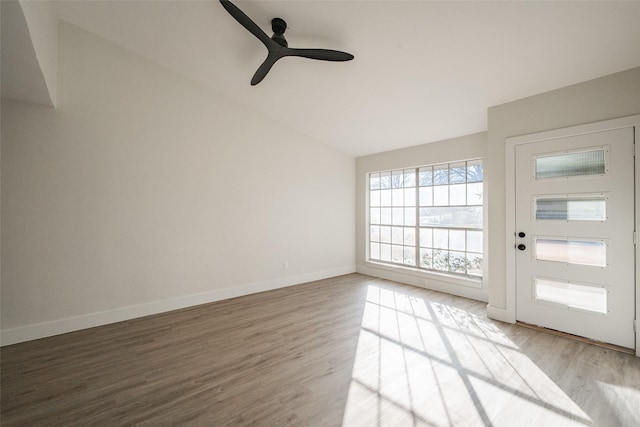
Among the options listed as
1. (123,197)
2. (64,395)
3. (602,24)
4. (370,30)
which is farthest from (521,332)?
(123,197)

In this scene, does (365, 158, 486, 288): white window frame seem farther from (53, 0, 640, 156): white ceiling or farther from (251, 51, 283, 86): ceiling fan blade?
(251, 51, 283, 86): ceiling fan blade

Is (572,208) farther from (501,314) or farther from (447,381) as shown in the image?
(447,381)

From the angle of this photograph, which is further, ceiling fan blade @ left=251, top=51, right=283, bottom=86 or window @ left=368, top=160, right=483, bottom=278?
window @ left=368, top=160, right=483, bottom=278

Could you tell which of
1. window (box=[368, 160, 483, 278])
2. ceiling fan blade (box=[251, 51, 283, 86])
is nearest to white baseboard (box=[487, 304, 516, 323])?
window (box=[368, 160, 483, 278])

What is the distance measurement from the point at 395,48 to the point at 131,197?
354 centimetres

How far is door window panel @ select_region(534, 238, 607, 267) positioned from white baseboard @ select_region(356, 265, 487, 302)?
3.69 ft

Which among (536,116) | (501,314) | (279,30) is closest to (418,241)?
(501,314)

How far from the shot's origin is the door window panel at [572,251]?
8.52 feet

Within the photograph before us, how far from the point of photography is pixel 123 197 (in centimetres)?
318

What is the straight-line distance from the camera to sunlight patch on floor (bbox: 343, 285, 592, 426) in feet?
5.42

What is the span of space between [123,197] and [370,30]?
3.39m

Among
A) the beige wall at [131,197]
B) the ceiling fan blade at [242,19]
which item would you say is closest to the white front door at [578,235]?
the ceiling fan blade at [242,19]

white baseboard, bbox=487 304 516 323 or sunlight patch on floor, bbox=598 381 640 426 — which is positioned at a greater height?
white baseboard, bbox=487 304 516 323

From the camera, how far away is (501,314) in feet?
10.3
